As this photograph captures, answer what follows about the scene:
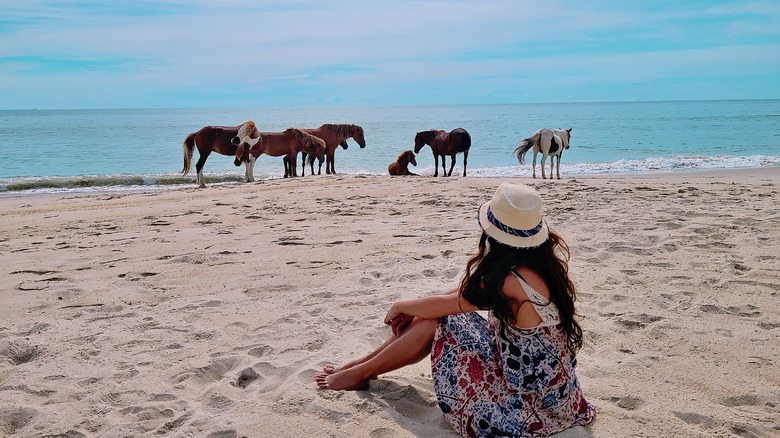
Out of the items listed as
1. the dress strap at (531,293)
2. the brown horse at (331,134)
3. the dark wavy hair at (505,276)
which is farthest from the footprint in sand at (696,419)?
the brown horse at (331,134)

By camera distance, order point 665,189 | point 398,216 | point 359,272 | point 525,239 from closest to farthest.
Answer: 1. point 525,239
2. point 359,272
3. point 398,216
4. point 665,189

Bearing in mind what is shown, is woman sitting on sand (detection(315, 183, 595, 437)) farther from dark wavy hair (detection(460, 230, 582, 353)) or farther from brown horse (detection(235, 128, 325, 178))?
brown horse (detection(235, 128, 325, 178))

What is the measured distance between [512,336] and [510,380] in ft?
0.62

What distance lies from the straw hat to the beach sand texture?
967 millimetres

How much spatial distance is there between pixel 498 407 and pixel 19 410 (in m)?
2.34

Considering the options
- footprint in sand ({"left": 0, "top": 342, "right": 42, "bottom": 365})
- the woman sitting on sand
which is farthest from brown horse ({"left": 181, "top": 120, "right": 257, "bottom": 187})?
the woman sitting on sand

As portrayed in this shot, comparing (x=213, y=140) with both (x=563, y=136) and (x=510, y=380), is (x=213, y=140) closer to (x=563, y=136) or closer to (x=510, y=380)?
(x=563, y=136)

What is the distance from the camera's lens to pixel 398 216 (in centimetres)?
764

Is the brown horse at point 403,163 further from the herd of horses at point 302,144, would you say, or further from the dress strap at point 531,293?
the dress strap at point 531,293

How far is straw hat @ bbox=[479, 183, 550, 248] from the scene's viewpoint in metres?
2.38

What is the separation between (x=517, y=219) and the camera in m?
2.38

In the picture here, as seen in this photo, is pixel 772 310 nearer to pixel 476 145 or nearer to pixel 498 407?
pixel 498 407

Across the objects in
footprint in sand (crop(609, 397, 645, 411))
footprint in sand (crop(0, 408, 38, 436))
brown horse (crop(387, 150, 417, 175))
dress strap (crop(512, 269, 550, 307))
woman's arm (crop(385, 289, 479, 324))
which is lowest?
footprint in sand (crop(609, 397, 645, 411))

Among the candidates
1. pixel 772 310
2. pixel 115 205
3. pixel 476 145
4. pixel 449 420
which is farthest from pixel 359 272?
pixel 476 145
